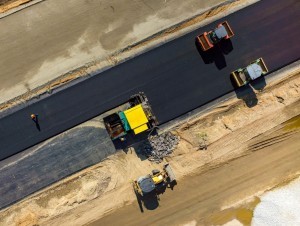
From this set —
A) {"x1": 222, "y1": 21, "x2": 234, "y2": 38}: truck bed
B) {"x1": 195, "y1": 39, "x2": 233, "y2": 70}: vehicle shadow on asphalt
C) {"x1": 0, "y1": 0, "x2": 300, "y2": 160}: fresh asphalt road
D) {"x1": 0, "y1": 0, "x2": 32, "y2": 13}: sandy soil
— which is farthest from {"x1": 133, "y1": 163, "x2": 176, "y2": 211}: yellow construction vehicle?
{"x1": 0, "y1": 0, "x2": 32, "y2": 13}: sandy soil

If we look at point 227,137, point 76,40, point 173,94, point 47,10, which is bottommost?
point 227,137

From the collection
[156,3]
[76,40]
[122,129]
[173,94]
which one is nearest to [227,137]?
[173,94]

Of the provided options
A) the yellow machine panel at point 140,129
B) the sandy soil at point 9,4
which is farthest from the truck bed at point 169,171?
the sandy soil at point 9,4

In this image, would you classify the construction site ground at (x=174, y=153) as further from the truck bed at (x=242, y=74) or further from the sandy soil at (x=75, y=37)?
the truck bed at (x=242, y=74)

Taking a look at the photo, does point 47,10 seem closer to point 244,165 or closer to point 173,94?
point 173,94

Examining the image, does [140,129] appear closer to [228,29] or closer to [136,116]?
[136,116]
